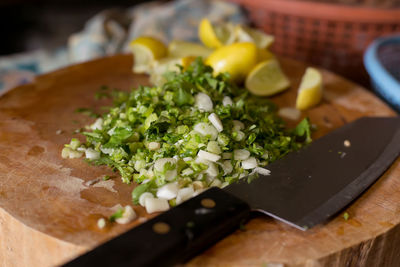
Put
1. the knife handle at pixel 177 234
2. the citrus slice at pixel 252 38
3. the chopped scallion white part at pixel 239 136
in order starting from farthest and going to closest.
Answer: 1. the citrus slice at pixel 252 38
2. the chopped scallion white part at pixel 239 136
3. the knife handle at pixel 177 234

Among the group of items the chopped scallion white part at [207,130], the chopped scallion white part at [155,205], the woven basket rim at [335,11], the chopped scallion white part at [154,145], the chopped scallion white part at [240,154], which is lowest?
the chopped scallion white part at [155,205]

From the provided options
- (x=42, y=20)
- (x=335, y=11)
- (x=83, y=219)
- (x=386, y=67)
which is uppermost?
(x=335, y=11)

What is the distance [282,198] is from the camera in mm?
857

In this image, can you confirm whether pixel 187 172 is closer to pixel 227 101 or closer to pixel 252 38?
pixel 227 101

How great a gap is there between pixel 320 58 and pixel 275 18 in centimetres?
26

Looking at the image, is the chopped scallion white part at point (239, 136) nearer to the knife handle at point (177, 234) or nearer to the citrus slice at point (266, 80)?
the knife handle at point (177, 234)

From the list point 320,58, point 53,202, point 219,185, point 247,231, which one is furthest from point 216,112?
point 320,58

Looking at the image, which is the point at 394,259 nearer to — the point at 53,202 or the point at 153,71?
the point at 53,202

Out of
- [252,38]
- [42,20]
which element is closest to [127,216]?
[252,38]

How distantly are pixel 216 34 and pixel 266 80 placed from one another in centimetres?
Result: 27

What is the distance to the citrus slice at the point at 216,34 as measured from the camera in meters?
1.49

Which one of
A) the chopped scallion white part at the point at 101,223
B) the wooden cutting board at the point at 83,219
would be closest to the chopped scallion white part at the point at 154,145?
the wooden cutting board at the point at 83,219

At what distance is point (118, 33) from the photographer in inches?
79.7

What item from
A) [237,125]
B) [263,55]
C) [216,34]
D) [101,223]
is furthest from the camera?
[216,34]
